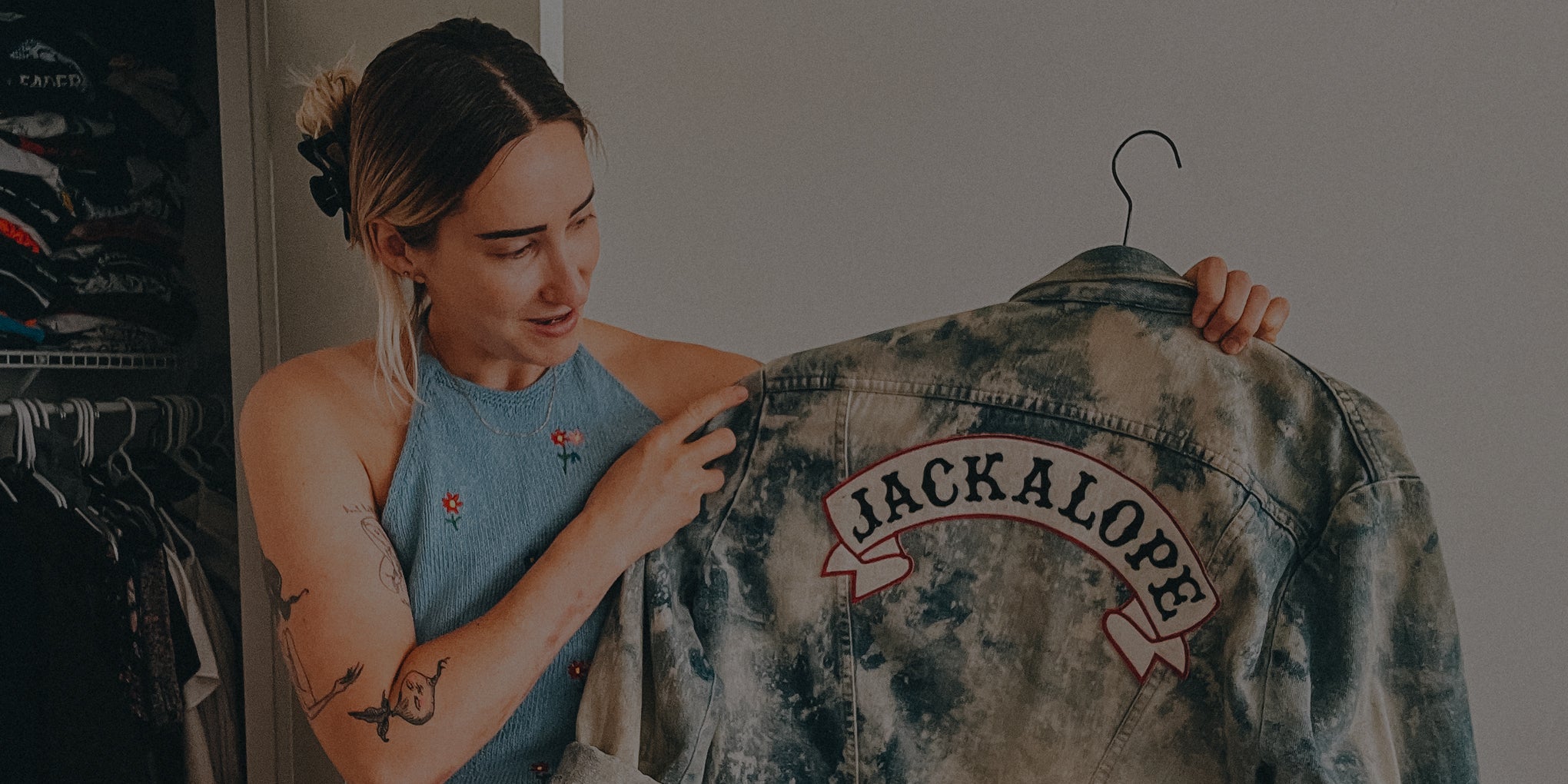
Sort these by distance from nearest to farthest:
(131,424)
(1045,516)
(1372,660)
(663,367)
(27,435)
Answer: (1372,660), (1045,516), (663,367), (27,435), (131,424)

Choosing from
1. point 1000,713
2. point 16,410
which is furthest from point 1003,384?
point 16,410

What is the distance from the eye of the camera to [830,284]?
152 centimetres

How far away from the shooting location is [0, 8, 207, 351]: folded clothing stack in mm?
1567

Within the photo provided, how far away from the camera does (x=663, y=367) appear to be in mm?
1194

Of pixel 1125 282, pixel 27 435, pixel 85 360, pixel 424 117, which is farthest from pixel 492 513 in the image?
pixel 85 360

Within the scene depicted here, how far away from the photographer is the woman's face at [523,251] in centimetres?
92

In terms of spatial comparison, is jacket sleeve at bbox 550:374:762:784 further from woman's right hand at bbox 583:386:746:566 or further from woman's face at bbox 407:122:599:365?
woman's face at bbox 407:122:599:365

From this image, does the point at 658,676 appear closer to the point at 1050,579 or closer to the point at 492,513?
the point at 492,513

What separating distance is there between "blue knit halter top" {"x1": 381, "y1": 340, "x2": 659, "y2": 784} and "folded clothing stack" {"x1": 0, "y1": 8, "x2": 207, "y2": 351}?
1021 mm

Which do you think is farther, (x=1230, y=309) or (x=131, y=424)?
(x=131, y=424)

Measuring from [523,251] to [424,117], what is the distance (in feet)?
0.55

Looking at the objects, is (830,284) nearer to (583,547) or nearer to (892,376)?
(892,376)

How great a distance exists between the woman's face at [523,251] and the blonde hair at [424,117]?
0.02 metres

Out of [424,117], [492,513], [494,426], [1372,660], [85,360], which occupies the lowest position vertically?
[1372,660]
